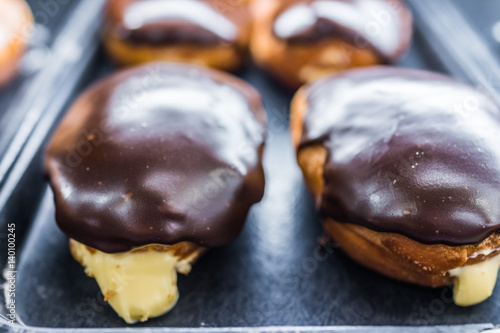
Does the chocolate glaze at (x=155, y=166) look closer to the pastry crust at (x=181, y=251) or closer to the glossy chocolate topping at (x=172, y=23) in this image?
the pastry crust at (x=181, y=251)

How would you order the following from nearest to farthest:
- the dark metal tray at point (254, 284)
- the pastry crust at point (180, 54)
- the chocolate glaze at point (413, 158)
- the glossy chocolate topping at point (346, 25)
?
the chocolate glaze at point (413, 158)
the dark metal tray at point (254, 284)
the glossy chocolate topping at point (346, 25)
the pastry crust at point (180, 54)

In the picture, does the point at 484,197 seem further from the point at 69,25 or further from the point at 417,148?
the point at 69,25

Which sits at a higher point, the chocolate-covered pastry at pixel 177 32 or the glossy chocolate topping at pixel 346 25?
Result: the glossy chocolate topping at pixel 346 25

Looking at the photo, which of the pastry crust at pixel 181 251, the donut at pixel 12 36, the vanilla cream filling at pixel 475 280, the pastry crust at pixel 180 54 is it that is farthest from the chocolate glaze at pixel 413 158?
the donut at pixel 12 36

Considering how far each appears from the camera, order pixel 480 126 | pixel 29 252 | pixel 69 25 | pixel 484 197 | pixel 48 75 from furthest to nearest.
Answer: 1. pixel 69 25
2. pixel 48 75
3. pixel 29 252
4. pixel 480 126
5. pixel 484 197

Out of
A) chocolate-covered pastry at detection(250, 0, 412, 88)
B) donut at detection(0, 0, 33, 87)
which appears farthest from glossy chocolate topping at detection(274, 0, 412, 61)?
donut at detection(0, 0, 33, 87)

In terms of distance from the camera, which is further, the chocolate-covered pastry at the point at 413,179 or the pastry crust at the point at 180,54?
the pastry crust at the point at 180,54

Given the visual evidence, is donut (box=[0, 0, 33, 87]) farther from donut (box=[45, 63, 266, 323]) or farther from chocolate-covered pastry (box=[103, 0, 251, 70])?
donut (box=[45, 63, 266, 323])

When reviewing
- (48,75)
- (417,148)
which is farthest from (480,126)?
(48,75)
